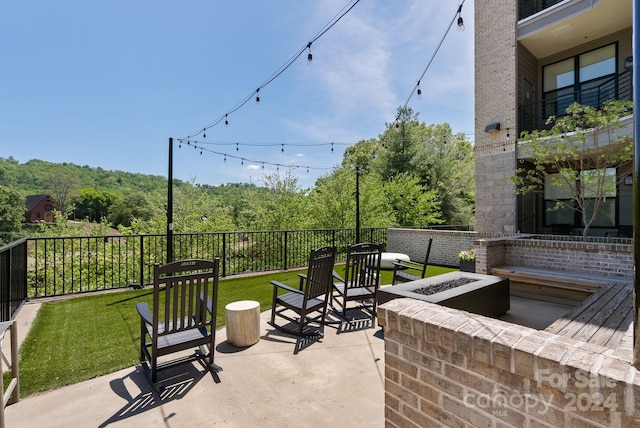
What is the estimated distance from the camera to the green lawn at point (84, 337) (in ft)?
8.93

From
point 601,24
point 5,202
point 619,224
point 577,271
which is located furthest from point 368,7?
point 5,202

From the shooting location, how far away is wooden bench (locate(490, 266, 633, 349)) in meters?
2.37

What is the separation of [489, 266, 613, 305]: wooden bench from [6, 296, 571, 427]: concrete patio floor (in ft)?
10.9

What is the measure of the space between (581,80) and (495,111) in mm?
2287

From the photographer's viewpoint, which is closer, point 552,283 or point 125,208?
point 552,283

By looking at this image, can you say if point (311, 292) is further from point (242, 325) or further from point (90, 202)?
point (90, 202)

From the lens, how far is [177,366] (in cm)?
279

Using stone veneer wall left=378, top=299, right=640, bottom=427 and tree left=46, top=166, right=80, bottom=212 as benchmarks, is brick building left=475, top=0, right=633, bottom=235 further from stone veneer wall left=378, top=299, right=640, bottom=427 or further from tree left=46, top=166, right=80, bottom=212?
tree left=46, top=166, right=80, bottom=212

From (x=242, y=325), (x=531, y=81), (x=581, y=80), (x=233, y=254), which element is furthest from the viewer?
(x=531, y=81)

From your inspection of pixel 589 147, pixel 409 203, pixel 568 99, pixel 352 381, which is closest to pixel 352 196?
pixel 409 203

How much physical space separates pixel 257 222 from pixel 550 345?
14700mm

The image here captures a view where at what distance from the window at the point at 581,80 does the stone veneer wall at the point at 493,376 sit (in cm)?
929

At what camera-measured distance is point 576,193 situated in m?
6.80

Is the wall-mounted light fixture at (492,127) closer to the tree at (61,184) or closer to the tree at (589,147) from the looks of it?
the tree at (589,147)
